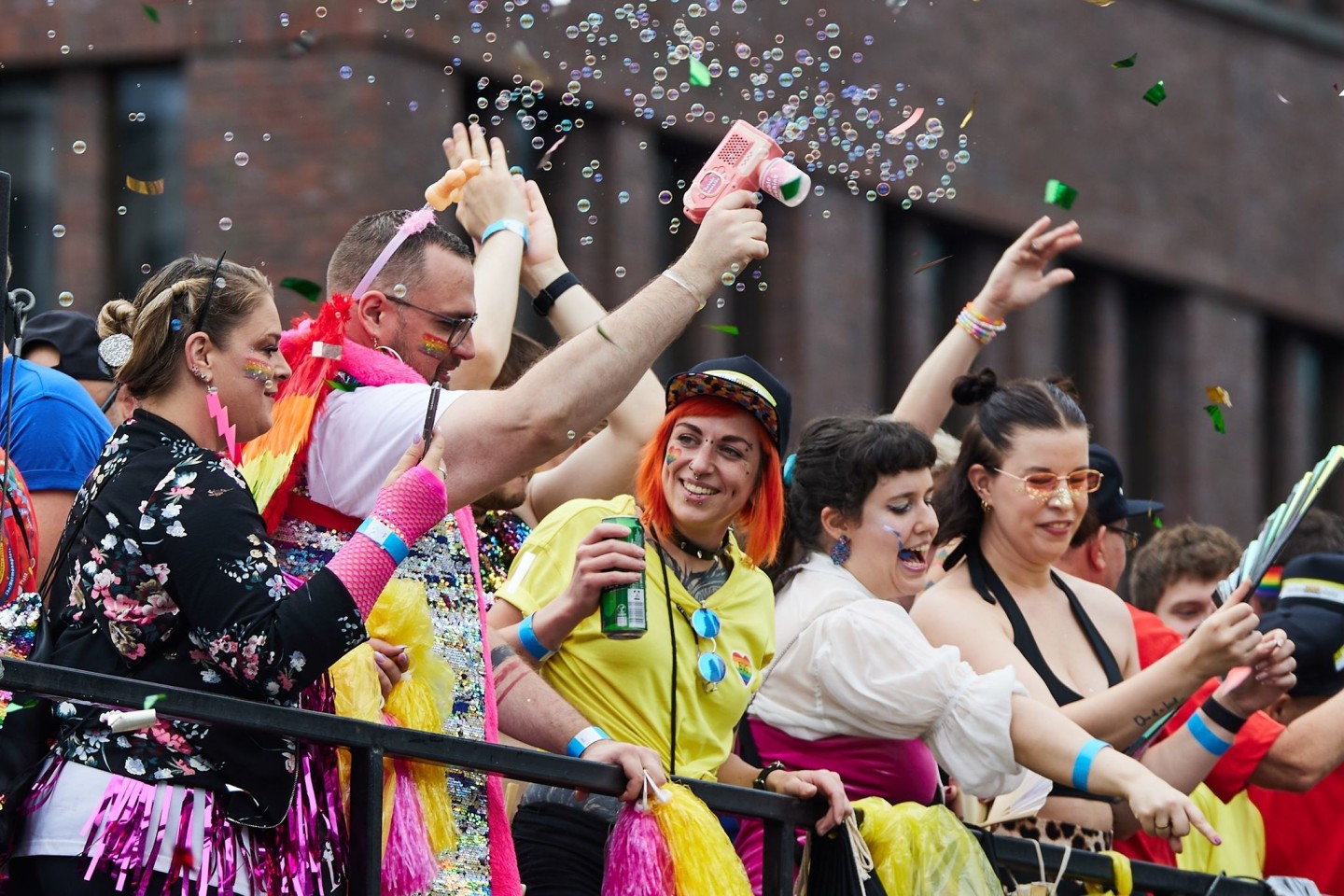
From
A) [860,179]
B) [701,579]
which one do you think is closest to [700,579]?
[701,579]

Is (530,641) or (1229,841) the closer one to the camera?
(530,641)

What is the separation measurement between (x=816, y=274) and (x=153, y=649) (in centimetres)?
1198

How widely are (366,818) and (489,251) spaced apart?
2127 millimetres

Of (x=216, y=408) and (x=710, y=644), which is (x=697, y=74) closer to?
(x=710, y=644)

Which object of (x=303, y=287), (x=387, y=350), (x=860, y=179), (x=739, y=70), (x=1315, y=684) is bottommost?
(x=1315, y=684)

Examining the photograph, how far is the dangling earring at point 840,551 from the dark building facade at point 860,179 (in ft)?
12.1

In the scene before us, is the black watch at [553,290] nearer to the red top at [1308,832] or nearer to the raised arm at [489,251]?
the raised arm at [489,251]

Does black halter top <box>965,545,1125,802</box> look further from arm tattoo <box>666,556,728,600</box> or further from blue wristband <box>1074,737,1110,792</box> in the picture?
arm tattoo <box>666,556,728,600</box>

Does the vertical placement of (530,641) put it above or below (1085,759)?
above

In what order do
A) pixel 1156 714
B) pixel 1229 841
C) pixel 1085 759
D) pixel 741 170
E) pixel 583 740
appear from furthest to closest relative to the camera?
pixel 1229 841 < pixel 1156 714 < pixel 1085 759 < pixel 741 170 < pixel 583 740

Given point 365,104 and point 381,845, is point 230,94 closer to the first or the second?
point 365,104

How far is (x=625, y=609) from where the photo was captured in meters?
4.56

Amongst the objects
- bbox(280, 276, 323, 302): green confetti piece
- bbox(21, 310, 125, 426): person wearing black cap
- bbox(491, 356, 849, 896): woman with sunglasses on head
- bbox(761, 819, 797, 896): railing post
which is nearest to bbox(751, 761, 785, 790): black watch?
bbox(491, 356, 849, 896): woman with sunglasses on head

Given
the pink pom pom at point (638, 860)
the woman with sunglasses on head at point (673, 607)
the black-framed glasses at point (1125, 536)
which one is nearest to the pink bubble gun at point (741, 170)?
the woman with sunglasses on head at point (673, 607)
